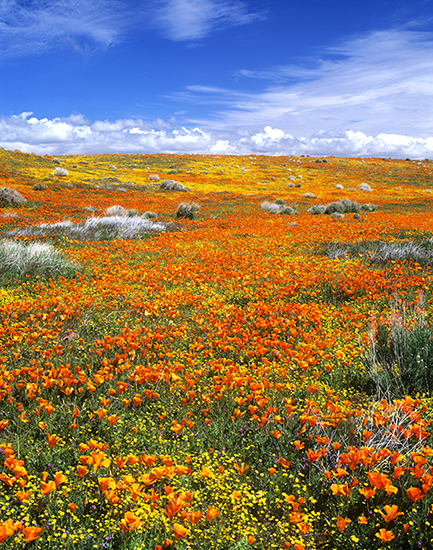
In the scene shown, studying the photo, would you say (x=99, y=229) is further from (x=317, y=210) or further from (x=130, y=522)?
(x=317, y=210)

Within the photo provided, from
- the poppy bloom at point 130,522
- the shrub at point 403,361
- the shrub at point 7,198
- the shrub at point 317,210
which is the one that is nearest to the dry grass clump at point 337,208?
the shrub at point 317,210

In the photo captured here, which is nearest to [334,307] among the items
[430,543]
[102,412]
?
[430,543]

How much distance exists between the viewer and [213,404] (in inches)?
136

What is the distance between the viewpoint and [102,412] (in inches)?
112

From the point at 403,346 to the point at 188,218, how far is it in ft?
56.0

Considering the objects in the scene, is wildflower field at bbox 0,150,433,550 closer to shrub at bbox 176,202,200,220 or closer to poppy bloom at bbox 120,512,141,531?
poppy bloom at bbox 120,512,141,531

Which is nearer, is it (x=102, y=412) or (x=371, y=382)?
(x=102, y=412)

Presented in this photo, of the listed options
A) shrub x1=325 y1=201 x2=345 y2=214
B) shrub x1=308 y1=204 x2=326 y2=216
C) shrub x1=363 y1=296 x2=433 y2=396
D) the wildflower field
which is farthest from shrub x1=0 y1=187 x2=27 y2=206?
shrub x1=363 y1=296 x2=433 y2=396

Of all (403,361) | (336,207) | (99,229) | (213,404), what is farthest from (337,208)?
(213,404)

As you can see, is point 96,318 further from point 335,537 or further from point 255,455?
point 335,537

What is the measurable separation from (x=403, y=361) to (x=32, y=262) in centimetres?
776

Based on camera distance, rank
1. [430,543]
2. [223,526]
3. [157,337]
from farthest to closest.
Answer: [157,337] < [223,526] < [430,543]

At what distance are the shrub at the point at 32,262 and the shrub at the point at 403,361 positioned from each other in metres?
6.79

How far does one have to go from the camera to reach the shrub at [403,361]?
12.4 ft
